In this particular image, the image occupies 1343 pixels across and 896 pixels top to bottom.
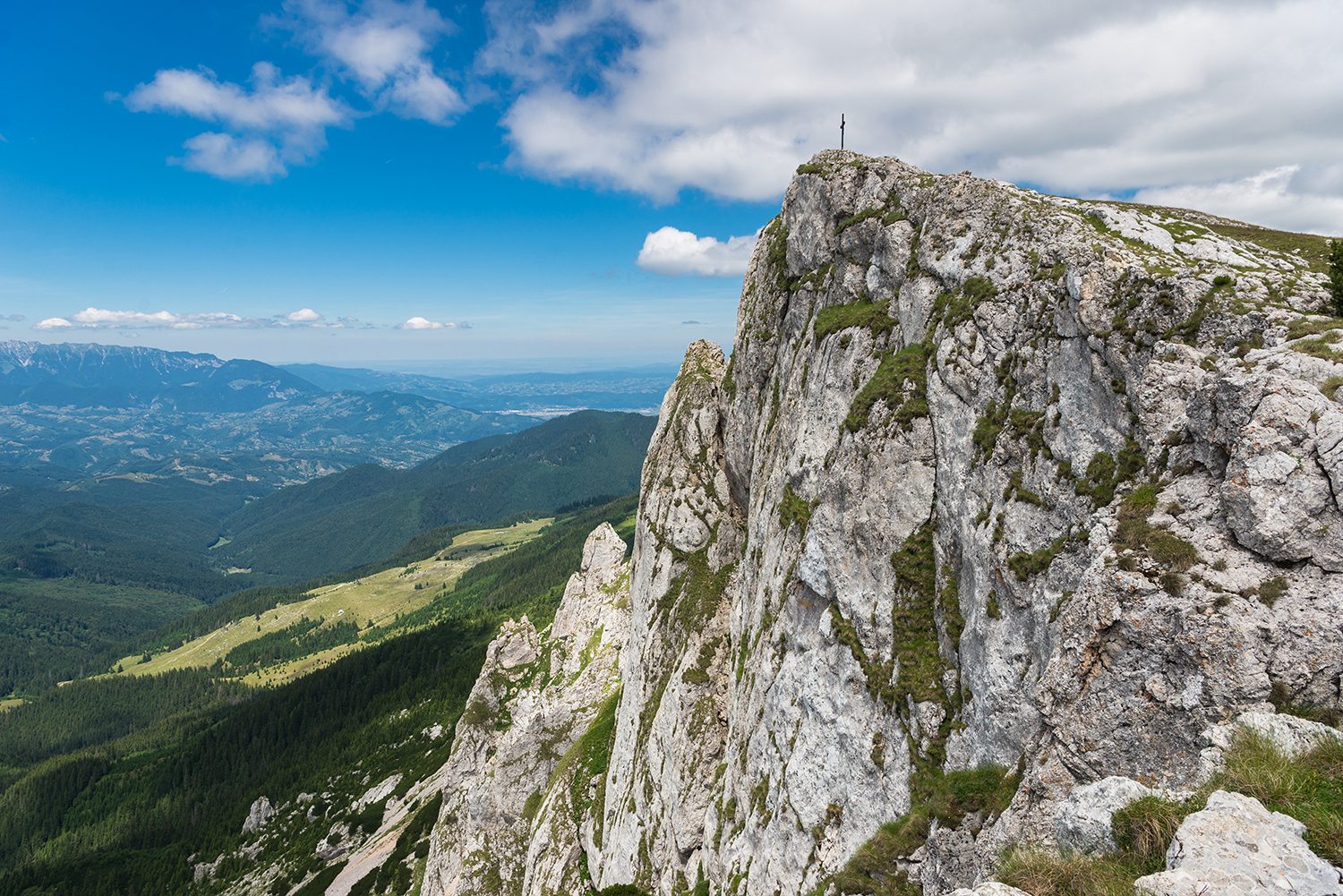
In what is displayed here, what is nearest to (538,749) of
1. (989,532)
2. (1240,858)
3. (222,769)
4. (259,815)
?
(989,532)

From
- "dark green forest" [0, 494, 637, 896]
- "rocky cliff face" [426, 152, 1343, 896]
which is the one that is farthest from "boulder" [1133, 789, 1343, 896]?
"dark green forest" [0, 494, 637, 896]

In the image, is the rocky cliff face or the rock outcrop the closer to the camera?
the rocky cliff face

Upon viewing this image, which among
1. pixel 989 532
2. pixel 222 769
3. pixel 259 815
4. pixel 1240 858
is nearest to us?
pixel 1240 858

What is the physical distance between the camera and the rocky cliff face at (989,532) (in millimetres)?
10750

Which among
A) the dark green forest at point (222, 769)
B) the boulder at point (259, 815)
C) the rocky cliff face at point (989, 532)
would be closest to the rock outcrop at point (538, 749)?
the rocky cliff face at point (989, 532)

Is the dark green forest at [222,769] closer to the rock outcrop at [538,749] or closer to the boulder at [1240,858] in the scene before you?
the rock outcrop at [538,749]

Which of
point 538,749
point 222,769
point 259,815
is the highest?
point 538,749

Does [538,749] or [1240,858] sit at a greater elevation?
[1240,858]

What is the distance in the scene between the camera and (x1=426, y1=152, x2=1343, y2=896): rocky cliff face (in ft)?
35.3

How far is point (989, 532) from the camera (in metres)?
17.0

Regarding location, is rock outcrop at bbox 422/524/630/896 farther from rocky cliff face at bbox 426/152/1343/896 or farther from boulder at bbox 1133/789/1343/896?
boulder at bbox 1133/789/1343/896

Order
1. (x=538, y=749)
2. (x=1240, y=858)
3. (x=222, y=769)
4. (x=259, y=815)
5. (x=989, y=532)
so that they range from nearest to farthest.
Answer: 1. (x=1240, y=858)
2. (x=989, y=532)
3. (x=538, y=749)
4. (x=259, y=815)
5. (x=222, y=769)

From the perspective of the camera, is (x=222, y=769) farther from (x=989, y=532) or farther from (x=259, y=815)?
(x=989, y=532)

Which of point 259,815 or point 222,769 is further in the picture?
point 222,769
